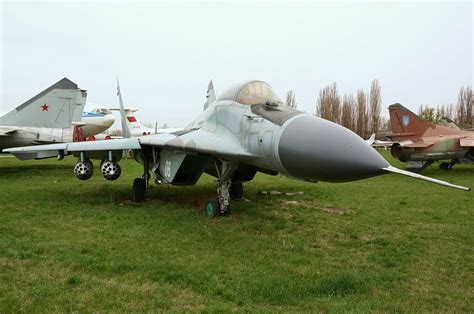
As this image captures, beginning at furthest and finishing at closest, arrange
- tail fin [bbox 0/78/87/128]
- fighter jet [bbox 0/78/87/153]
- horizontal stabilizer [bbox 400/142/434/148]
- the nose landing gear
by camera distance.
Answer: horizontal stabilizer [bbox 400/142/434/148] < tail fin [bbox 0/78/87/128] < fighter jet [bbox 0/78/87/153] < the nose landing gear

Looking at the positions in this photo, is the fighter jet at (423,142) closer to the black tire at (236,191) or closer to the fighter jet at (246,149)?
the black tire at (236,191)

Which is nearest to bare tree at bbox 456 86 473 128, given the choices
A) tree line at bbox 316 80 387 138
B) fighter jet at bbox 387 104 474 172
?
tree line at bbox 316 80 387 138

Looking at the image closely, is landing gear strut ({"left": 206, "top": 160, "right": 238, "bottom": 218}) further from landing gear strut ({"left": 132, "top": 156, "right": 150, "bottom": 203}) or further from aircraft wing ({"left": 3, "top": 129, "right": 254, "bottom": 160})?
landing gear strut ({"left": 132, "top": 156, "right": 150, "bottom": 203})

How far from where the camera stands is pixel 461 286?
425 centimetres

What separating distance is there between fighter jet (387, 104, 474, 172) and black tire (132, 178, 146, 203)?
1182 cm

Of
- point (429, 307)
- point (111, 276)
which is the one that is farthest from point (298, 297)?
point (111, 276)

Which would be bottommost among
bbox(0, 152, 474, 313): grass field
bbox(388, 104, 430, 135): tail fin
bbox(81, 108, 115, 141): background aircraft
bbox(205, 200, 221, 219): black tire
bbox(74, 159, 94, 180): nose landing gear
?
bbox(0, 152, 474, 313): grass field

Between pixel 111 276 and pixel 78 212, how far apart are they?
4.09 meters

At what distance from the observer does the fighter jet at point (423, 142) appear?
1692 cm

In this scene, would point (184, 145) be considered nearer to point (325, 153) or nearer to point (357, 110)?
point (325, 153)

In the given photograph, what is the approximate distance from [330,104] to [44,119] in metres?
47.6

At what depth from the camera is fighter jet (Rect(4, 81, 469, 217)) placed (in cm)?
467

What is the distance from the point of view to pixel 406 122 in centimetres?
1802

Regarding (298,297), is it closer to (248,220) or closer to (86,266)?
(86,266)
